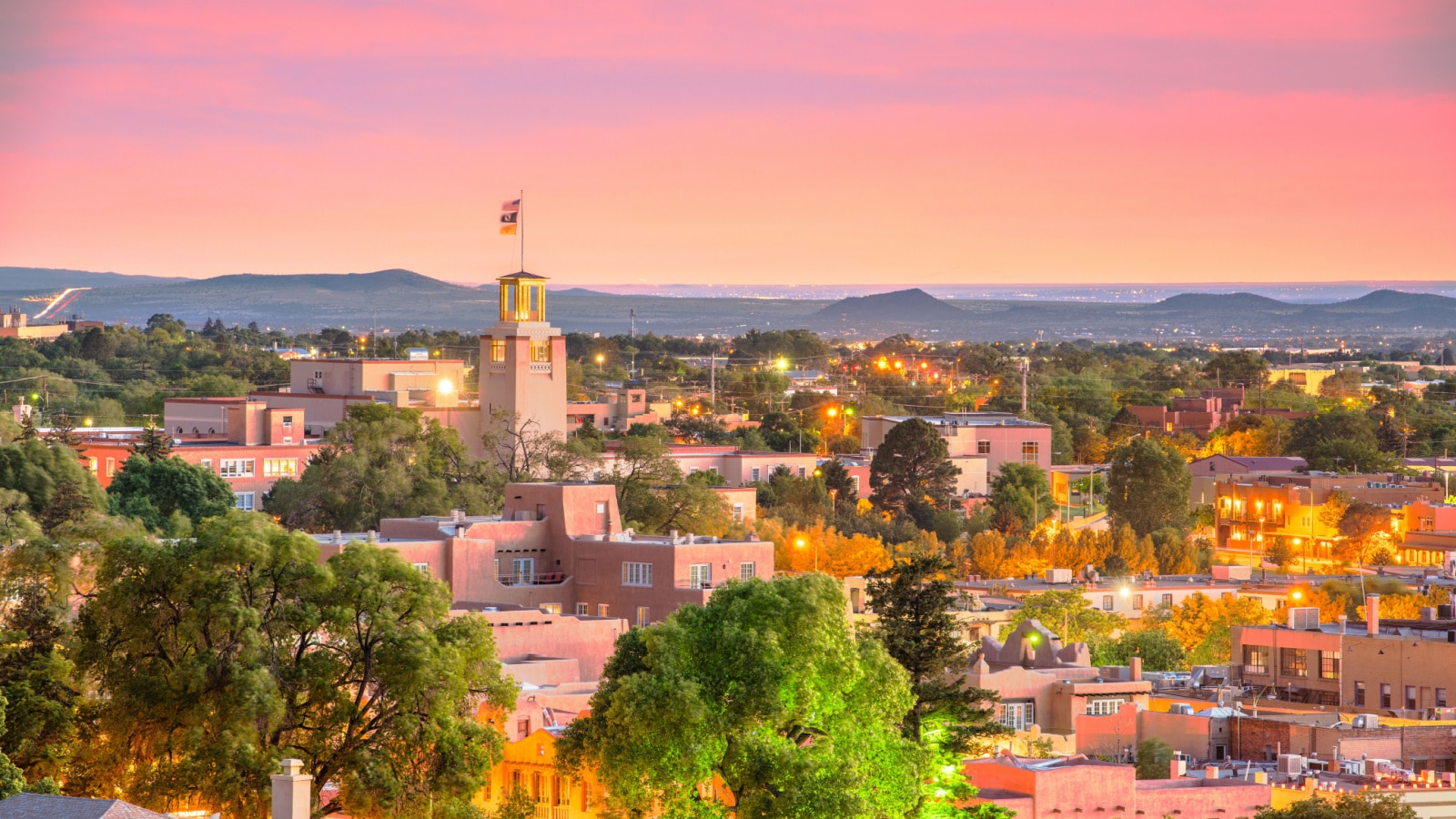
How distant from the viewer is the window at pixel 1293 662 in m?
64.9

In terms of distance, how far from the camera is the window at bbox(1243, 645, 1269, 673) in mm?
65875

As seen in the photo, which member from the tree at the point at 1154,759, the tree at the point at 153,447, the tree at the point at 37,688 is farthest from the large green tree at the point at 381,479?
the tree at the point at 37,688

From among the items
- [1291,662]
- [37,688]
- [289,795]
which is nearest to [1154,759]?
[1291,662]

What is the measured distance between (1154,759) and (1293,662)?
52.2ft

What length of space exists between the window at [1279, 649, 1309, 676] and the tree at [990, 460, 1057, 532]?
123 feet

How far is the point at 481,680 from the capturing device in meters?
38.4

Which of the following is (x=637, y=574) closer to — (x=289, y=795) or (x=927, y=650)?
(x=927, y=650)

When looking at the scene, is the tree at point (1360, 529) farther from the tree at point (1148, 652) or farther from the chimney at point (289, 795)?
the chimney at point (289, 795)

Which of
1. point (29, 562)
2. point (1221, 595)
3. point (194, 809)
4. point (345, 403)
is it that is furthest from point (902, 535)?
point (194, 809)

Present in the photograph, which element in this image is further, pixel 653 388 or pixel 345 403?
pixel 653 388

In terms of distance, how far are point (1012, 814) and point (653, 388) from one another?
5302 inches

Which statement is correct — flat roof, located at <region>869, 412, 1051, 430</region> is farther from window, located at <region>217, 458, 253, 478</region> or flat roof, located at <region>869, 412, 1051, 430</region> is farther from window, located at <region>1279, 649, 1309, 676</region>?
window, located at <region>1279, 649, 1309, 676</region>

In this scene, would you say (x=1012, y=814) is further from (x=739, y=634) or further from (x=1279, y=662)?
(x=1279, y=662)

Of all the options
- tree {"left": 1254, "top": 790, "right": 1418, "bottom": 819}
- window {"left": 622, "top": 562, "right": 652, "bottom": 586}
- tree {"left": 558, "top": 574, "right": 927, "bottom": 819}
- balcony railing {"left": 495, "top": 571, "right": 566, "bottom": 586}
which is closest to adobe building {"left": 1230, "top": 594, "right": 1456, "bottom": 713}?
window {"left": 622, "top": 562, "right": 652, "bottom": 586}
